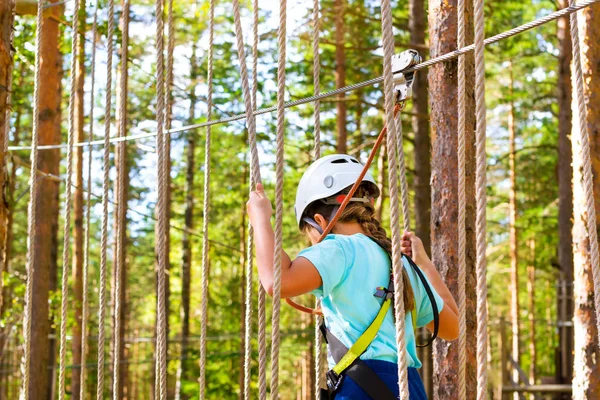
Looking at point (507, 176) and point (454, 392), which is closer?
point (454, 392)

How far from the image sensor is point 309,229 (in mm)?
2170

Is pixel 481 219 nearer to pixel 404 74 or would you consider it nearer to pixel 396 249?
pixel 396 249

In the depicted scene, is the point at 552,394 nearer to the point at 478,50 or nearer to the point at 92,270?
the point at 478,50

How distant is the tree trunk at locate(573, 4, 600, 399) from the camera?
5164mm

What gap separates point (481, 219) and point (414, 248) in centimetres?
78

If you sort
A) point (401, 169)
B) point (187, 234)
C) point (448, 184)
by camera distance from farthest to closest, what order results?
point (187, 234) → point (448, 184) → point (401, 169)

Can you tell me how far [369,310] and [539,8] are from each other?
51.7 ft

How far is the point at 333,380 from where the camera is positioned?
6.51 feet

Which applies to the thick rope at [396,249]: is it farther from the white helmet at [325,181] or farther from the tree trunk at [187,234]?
the tree trunk at [187,234]

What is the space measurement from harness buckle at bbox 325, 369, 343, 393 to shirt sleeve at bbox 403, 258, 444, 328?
1.13 feet

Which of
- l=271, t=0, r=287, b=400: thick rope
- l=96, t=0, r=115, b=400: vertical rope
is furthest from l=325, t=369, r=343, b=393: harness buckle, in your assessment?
l=96, t=0, r=115, b=400: vertical rope

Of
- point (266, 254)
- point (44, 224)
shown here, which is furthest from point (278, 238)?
point (44, 224)

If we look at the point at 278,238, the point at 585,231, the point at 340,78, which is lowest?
the point at 278,238

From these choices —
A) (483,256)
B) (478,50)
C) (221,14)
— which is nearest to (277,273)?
(483,256)
